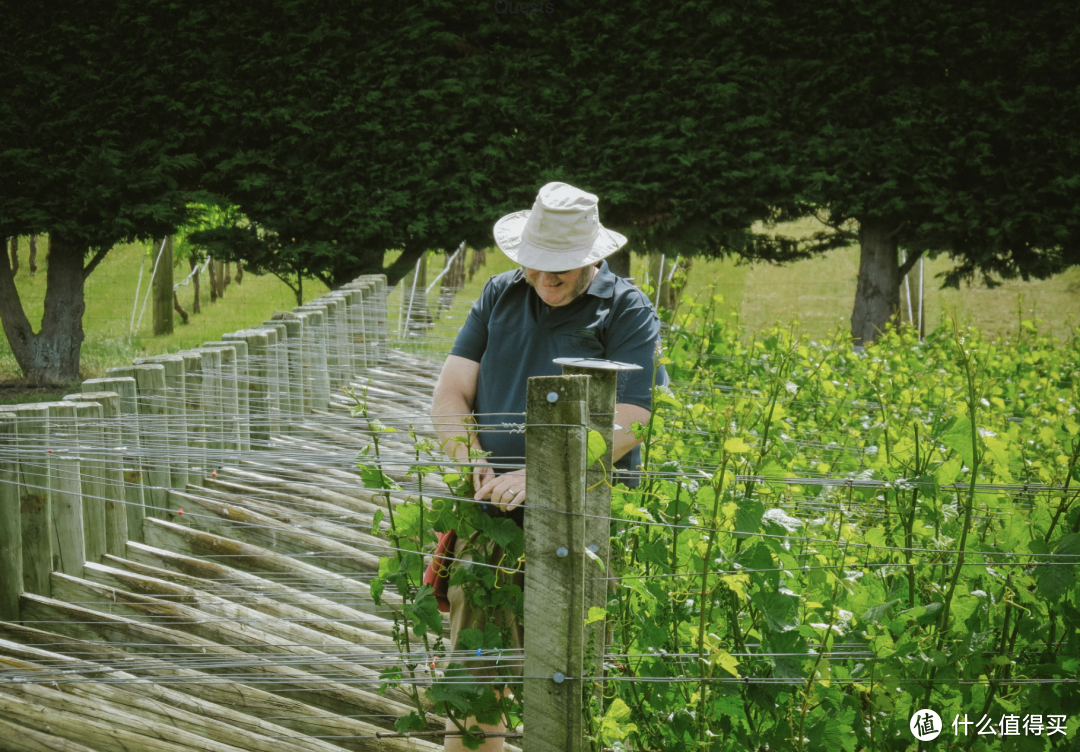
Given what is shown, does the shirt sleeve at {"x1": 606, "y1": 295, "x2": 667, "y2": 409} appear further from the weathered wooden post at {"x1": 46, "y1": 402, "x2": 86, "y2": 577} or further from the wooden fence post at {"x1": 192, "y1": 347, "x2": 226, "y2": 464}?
the wooden fence post at {"x1": 192, "y1": 347, "x2": 226, "y2": 464}

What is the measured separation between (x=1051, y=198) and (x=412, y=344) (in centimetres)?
772

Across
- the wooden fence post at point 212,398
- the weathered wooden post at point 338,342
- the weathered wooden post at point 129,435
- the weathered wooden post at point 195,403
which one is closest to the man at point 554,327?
the weathered wooden post at point 129,435

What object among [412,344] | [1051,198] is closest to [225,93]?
[412,344]

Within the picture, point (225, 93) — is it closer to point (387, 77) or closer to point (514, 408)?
point (387, 77)

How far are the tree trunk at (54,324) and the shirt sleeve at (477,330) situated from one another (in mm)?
11240

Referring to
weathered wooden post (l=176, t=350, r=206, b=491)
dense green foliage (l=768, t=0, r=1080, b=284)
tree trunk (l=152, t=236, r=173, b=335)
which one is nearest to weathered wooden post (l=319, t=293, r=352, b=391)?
weathered wooden post (l=176, t=350, r=206, b=491)

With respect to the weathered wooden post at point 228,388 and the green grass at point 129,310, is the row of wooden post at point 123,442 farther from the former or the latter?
the green grass at point 129,310

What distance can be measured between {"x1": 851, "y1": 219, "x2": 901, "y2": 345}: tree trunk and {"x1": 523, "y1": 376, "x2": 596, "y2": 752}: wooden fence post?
36.2 feet

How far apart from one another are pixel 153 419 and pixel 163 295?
50.1ft

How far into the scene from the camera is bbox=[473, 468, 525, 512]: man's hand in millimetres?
2062

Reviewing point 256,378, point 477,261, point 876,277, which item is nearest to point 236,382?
point 256,378

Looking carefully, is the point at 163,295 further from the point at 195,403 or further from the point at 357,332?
the point at 195,403

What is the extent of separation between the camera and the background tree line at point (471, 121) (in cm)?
1156

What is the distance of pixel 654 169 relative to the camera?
11672 millimetres
